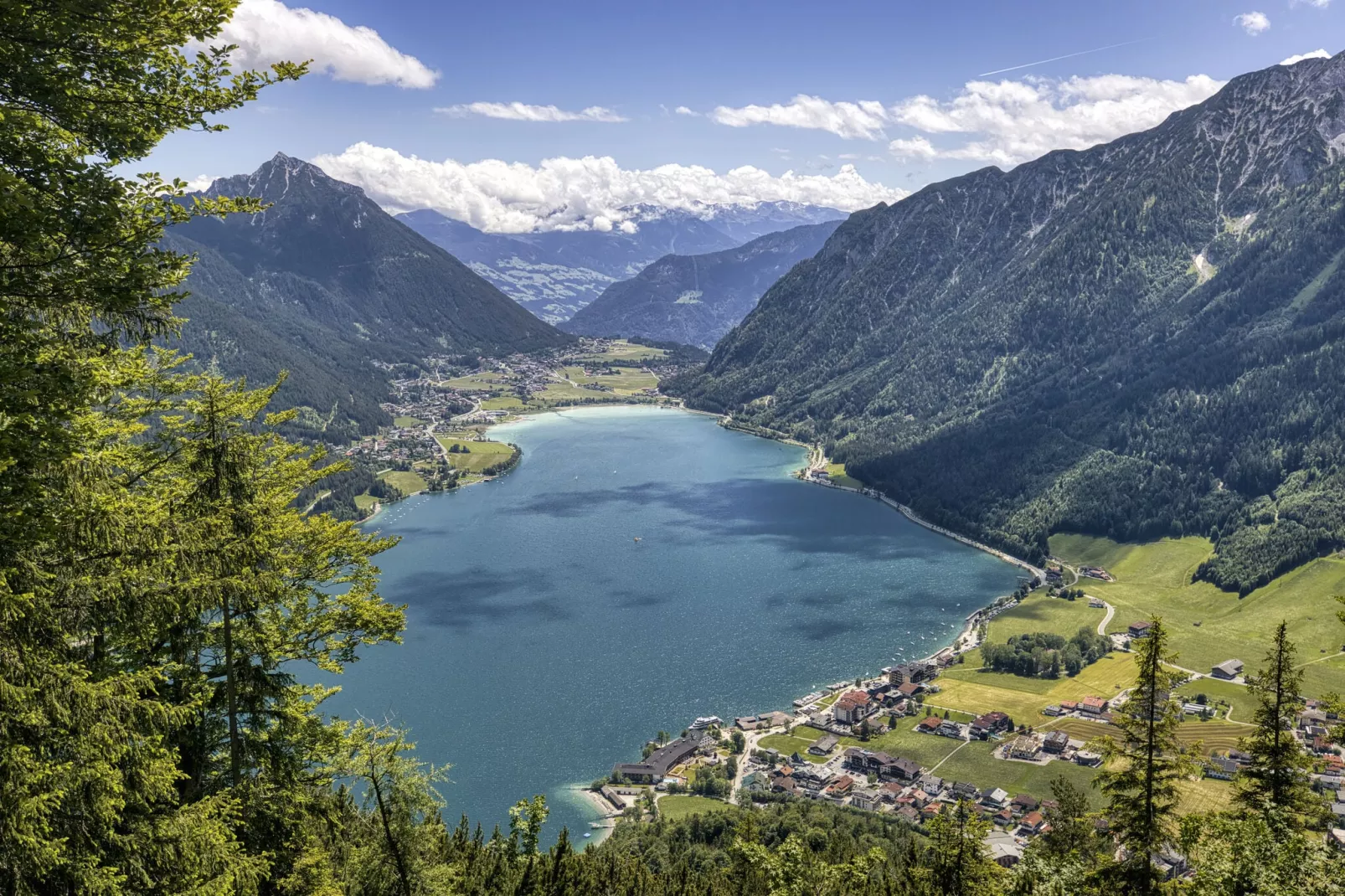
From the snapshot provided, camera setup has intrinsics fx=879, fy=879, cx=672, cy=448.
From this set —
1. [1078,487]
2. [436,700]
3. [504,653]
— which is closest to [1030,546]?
[1078,487]

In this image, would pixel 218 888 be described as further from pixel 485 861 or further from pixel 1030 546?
pixel 1030 546

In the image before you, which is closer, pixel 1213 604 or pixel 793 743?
pixel 793 743

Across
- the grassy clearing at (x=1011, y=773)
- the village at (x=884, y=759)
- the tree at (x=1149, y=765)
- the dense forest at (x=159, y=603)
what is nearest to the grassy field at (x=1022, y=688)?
the village at (x=884, y=759)

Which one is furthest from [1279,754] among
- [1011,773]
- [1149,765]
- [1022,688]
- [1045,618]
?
[1045,618]

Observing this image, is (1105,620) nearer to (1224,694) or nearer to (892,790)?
(1224,694)

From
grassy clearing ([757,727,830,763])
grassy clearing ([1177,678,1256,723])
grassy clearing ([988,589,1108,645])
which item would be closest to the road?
grassy clearing ([988,589,1108,645])

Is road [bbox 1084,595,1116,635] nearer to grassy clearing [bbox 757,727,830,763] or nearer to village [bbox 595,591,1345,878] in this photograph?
village [bbox 595,591,1345,878]

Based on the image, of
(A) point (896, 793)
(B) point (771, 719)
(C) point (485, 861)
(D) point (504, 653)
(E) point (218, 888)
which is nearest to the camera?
(E) point (218, 888)
